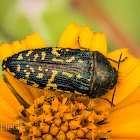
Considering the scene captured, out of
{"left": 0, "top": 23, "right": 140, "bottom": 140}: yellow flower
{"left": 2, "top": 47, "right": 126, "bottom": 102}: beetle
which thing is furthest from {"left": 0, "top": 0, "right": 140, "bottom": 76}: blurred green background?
{"left": 2, "top": 47, "right": 126, "bottom": 102}: beetle

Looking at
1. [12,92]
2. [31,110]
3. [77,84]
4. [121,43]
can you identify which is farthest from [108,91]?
[121,43]

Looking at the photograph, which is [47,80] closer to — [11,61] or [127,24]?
[11,61]

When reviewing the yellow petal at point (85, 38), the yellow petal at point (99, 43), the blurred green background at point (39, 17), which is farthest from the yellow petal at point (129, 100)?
the blurred green background at point (39, 17)

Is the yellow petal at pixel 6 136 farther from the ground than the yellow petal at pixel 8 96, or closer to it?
closer to it

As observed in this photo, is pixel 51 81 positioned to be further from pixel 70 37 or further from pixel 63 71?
pixel 70 37

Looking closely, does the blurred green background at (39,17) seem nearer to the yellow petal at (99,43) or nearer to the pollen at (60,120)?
the yellow petal at (99,43)

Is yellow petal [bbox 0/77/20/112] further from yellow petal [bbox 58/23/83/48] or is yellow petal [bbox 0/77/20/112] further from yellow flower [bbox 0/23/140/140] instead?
yellow petal [bbox 58/23/83/48]
